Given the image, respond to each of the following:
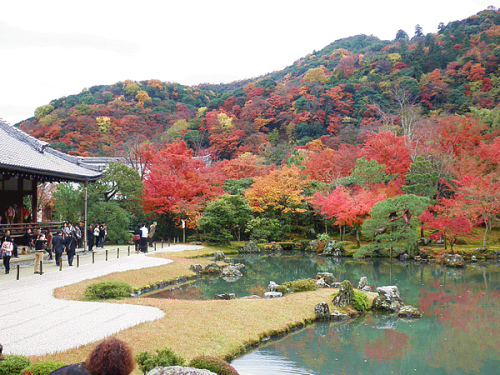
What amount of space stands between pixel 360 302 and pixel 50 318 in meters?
8.39

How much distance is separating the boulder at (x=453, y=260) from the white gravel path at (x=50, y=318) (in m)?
17.0

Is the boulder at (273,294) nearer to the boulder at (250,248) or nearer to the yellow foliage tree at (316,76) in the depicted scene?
the boulder at (250,248)

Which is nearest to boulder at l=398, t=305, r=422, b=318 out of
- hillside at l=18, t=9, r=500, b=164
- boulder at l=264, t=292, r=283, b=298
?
boulder at l=264, t=292, r=283, b=298

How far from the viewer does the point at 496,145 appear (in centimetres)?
2550

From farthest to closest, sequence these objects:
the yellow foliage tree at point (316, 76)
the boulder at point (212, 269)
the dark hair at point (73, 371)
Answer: the yellow foliage tree at point (316, 76) → the boulder at point (212, 269) → the dark hair at point (73, 371)

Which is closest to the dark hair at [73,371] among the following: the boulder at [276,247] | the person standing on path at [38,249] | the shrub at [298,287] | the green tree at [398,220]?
the shrub at [298,287]

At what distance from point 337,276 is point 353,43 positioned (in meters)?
78.4

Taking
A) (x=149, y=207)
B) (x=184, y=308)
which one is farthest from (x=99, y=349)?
(x=149, y=207)

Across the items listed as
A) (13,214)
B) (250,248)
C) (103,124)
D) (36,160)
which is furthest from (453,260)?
(103,124)

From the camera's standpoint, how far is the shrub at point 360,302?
38.3 feet

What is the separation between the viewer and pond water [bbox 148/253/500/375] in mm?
7574

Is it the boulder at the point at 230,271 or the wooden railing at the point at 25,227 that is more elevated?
the wooden railing at the point at 25,227

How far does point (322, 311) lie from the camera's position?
430 inches

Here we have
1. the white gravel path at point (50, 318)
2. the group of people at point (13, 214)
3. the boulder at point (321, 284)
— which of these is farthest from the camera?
the group of people at point (13, 214)
